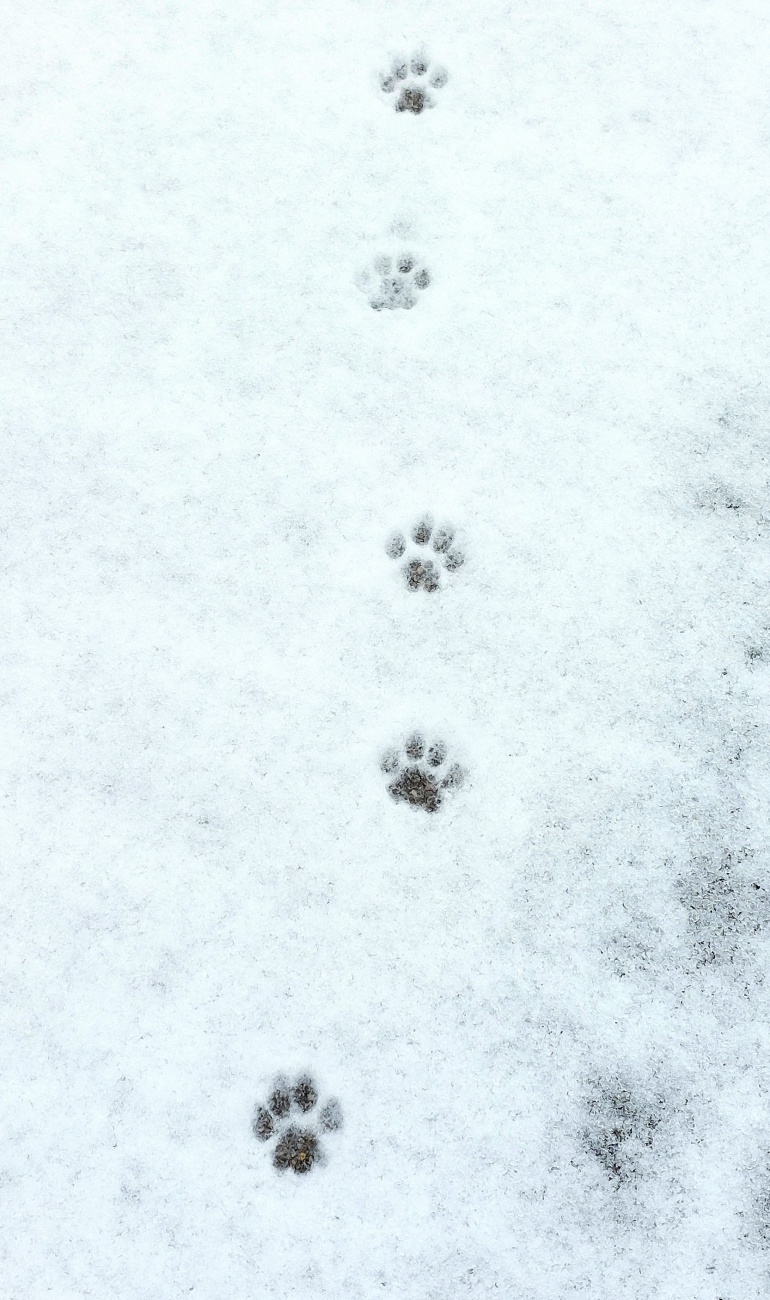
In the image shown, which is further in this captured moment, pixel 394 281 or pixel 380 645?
pixel 394 281

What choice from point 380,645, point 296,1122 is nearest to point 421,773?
point 380,645

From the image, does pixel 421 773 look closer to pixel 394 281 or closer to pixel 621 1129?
pixel 621 1129

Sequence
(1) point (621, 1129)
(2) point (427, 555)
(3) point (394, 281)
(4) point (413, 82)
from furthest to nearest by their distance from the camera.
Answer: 1. (4) point (413, 82)
2. (3) point (394, 281)
3. (2) point (427, 555)
4. (1) point (621, 1129)

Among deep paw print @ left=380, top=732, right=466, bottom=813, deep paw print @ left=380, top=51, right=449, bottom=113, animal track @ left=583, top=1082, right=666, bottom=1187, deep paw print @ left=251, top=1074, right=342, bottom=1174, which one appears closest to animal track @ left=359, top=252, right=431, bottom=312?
deep paw print @ left=380, top=51, right=449, bottom=113

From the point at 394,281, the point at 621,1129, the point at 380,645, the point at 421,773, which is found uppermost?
the point at 394,281

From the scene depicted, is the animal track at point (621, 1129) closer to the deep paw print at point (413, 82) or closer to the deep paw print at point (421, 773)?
the deep paw print at point (421, 773)

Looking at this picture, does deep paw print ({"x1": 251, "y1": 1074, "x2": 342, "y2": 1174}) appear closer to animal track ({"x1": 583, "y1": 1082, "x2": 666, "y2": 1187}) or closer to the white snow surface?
the white snow surface

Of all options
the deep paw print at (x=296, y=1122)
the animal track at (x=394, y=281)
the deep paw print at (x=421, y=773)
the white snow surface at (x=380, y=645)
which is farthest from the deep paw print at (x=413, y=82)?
the deep paw print at (x=296, y=1122)
